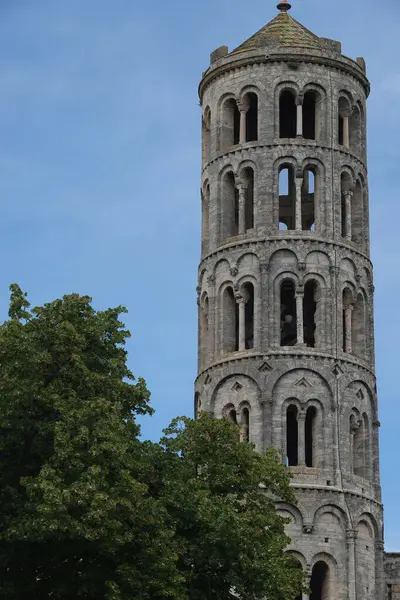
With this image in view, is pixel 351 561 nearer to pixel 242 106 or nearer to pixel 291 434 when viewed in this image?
pixel 291 434

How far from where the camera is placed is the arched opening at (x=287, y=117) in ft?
259

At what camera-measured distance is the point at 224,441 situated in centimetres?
5506

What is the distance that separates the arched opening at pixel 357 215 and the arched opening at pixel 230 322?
6714 mm

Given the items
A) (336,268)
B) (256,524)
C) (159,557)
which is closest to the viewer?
(159,557)

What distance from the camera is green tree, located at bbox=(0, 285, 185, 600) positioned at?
47062 millimetres

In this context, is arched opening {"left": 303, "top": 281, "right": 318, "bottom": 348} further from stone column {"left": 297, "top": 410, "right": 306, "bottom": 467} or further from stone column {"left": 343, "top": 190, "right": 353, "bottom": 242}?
stone column {"left": 297, "top": 410, "right": 306, "bottom": 467}

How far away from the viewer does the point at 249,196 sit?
77.9 metres

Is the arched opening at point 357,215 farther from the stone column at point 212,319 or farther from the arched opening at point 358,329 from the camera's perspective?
the stone column at point 212,319

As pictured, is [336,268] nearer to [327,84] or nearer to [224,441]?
[327,84]

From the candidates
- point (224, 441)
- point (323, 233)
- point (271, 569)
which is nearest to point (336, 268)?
point (323, 233)

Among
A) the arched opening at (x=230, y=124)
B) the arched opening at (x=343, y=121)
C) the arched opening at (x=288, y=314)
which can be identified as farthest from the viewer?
the arched opening at (x=230, y=124)

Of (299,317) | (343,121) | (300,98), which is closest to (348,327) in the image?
(299,317)

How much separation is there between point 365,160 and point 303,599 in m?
22.7

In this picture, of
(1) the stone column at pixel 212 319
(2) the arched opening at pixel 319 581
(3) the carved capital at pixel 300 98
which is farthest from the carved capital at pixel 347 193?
(2) the arched opening at pixel 319 581
